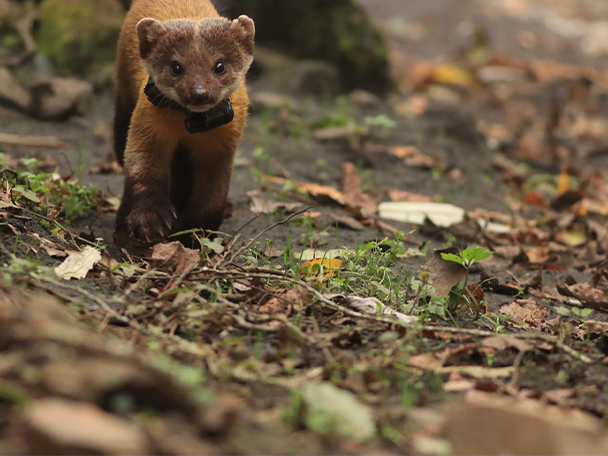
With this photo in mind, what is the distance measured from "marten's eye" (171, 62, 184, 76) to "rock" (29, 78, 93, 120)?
141 inches

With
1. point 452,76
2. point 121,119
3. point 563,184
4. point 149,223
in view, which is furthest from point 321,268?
point 452,76

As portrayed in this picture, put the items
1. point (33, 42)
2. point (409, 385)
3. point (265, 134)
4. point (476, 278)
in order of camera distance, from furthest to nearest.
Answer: point (33, 42) < point (265, 134) < point (476, 278) < point (409, 385)

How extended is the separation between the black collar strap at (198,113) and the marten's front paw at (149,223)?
0.48m

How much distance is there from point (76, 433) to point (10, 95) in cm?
601

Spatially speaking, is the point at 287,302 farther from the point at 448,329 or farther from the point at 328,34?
the point at 328,34

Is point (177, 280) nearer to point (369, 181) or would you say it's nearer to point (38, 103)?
point (369, 181)

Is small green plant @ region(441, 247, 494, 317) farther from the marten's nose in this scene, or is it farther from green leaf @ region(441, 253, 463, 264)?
the marten's nose

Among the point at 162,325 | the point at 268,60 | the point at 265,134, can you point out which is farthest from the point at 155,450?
the point at 268,60

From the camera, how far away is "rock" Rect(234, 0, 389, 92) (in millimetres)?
9570

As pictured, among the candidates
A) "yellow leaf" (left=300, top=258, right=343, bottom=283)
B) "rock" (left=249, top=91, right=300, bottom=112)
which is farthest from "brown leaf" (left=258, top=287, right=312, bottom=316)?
"rock" (left=249, top=91, right=300, bottom=112)

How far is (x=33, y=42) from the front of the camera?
26.1ft

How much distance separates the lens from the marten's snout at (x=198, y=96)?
3738mm

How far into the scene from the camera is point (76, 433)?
183 cm

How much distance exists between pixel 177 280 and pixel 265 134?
4.02 m
